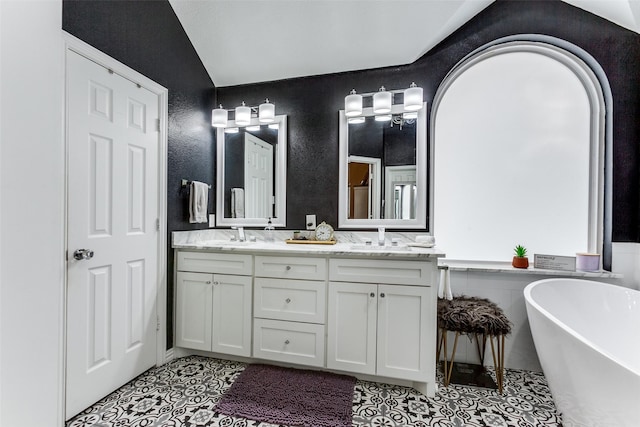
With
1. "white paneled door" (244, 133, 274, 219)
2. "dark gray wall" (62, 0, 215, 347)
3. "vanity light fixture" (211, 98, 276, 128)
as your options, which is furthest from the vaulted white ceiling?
"white paneled door" (244, 133, 274, 219)

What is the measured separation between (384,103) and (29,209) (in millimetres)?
2333

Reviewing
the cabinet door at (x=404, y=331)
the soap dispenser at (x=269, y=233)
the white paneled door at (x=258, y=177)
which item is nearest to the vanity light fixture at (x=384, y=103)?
the white paneled door at (x=258, y=177)

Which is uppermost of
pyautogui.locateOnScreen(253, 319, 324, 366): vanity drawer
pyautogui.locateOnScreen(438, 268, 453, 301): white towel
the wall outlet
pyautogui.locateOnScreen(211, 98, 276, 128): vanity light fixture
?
pyautogui.locateOnScreen(211, 98, 276, 128): vanity light fixture

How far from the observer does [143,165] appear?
2.12 m

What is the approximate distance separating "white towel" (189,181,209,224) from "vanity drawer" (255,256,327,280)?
0.73 m

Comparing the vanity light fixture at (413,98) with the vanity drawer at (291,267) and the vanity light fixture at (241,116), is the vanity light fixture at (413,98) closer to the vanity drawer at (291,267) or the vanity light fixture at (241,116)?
the vanity light fixture at (241,116)

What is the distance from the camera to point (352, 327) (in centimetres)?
202

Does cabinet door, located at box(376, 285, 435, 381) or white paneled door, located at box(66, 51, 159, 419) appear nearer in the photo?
white paneled door, located at box(66, 51, 159, 419)

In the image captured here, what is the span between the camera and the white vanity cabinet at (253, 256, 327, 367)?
81.9 inches

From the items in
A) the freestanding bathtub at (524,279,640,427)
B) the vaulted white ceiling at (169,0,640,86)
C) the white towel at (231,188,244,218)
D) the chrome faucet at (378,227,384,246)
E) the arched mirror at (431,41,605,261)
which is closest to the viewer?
the freestanding bathtub at (524,279,640,427)

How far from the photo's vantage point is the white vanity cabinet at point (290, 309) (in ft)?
6.82

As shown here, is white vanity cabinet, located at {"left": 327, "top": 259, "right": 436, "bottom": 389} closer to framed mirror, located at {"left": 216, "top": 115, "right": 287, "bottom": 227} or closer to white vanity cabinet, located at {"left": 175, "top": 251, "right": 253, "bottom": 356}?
white vanity cabinet, located at {"left": 175, "top": 251, "right": 253, "bottom": 356}

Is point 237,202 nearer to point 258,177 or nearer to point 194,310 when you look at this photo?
point 258,177

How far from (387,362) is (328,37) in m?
2.46
